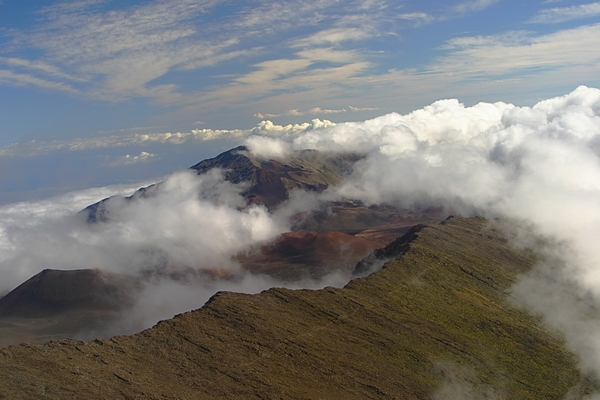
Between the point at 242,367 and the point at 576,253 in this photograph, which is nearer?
the point at 242,367

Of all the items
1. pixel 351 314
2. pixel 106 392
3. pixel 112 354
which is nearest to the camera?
pixel 106 392

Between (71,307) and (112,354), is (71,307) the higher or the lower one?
the lower one

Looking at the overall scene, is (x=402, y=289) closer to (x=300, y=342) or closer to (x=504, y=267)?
(x=300, y=342)

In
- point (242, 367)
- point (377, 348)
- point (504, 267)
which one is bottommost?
point (504, 267)

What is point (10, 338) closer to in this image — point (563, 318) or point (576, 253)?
point (563, 318)

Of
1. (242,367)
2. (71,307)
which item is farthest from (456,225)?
(71,307)

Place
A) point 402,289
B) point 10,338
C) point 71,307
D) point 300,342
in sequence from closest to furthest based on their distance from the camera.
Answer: point 300,342, point 402,289, point 10,338, point 71,307

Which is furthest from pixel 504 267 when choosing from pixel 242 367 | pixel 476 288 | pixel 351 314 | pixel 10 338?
pixel 10 338
